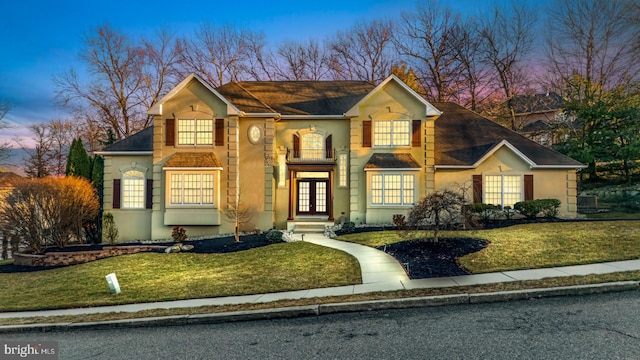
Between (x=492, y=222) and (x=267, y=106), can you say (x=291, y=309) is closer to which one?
(x=492, y=222)

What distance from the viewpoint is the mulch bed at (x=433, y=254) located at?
30.5 feet

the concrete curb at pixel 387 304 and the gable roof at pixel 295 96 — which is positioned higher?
the gable roof at pixel 295 96

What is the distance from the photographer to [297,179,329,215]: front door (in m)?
20.5

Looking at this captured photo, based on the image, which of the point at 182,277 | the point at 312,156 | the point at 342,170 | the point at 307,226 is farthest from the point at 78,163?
the point at 342,170

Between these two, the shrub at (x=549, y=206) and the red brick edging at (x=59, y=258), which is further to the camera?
the shrub at (x=549, y=206)

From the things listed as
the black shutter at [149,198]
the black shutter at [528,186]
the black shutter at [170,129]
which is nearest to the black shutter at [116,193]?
the black shutter at [149,198]

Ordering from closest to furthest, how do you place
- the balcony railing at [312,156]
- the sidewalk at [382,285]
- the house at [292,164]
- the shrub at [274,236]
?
the sidewalk at [382,285], the shrub at [274,236], the house at [292,164], the balcony railing at [312,156]

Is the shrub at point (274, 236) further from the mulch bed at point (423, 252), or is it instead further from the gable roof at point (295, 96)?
the gable roof at point (295, 96)

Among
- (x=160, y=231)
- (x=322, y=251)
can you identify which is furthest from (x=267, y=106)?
(x=322, y=251)

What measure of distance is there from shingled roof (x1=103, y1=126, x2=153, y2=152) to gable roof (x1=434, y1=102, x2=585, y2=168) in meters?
15.9

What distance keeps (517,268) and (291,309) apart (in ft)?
19.3

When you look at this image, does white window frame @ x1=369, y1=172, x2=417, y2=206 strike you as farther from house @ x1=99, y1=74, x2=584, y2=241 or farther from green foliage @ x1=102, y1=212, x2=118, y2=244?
green foliage @ x1=102, y1=212, x2=118, y2=244

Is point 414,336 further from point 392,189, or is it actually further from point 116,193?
point 116,193

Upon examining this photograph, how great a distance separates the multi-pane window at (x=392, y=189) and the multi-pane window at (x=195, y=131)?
29.5 ft
